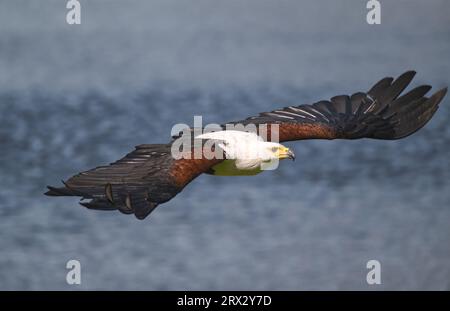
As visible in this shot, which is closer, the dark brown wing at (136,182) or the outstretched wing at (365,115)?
the dark brown wing at (136,182)

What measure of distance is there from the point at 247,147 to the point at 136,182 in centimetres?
159

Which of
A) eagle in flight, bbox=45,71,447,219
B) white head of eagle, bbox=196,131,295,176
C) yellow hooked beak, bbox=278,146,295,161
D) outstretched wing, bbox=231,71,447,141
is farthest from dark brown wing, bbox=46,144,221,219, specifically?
outstretched wing, bbox=231,71,447,141

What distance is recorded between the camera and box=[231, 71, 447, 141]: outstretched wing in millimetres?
13438

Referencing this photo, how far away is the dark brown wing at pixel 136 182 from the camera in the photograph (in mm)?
11062

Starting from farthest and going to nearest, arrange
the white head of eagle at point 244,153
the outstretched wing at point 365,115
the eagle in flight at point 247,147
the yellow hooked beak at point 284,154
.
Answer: the outstretched wing at point 365,115, the yellow hooked beak at point 284,154, the white head of eagle at point 244,153, the eagle in flight at point 247,147

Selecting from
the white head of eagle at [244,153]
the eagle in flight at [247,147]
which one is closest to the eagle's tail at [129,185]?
the eagle in flight at [247,147]

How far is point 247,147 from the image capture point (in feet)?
41.5

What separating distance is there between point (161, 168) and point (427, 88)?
386 cm

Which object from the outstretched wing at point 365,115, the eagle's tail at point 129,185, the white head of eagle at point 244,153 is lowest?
the eagle's tail at point 129,185

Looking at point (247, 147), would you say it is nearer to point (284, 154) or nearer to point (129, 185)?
point (284, 154)

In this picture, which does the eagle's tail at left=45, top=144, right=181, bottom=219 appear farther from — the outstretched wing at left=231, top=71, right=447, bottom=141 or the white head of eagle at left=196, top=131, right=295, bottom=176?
the outstretched wing at left=231, top=71, right=447, bottom=141

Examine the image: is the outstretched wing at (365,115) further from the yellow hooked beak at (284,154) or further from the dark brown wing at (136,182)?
the dark brown wing at (136,182)

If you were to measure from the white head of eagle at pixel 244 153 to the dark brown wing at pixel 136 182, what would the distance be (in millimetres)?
504

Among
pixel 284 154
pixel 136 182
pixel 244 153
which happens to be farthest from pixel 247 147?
pixel 136 182
